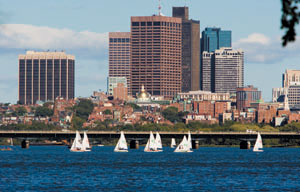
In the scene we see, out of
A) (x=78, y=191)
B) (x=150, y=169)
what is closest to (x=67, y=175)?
(x=150, y=169)

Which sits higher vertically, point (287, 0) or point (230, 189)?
point (287, 0)

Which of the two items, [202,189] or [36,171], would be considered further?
[36,171]

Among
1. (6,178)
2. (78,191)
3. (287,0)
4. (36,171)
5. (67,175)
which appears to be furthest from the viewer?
(36,171)

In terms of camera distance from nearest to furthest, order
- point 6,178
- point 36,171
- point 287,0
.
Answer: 1. point 287,0
2. point 6,178
3. point 36,171

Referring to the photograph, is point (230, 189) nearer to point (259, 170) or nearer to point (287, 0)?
point (259, 170)

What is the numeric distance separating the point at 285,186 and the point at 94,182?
21852mm

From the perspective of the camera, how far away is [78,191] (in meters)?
84.5

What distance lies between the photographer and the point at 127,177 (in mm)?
108062

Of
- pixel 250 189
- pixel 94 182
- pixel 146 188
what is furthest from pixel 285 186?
pixel 94 182

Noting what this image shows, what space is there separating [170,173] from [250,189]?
31.4 meters

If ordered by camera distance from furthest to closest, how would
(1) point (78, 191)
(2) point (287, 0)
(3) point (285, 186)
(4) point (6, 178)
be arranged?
(4) point (6, 178)
(3) point (285, 186)
(1) point (78, 191)
(2) point (287, 0)

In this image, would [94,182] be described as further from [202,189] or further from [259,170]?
[259,170]

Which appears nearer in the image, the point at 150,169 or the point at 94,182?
the point at 94,182

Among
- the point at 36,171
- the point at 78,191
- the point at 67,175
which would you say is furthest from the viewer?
the point at 36,171
